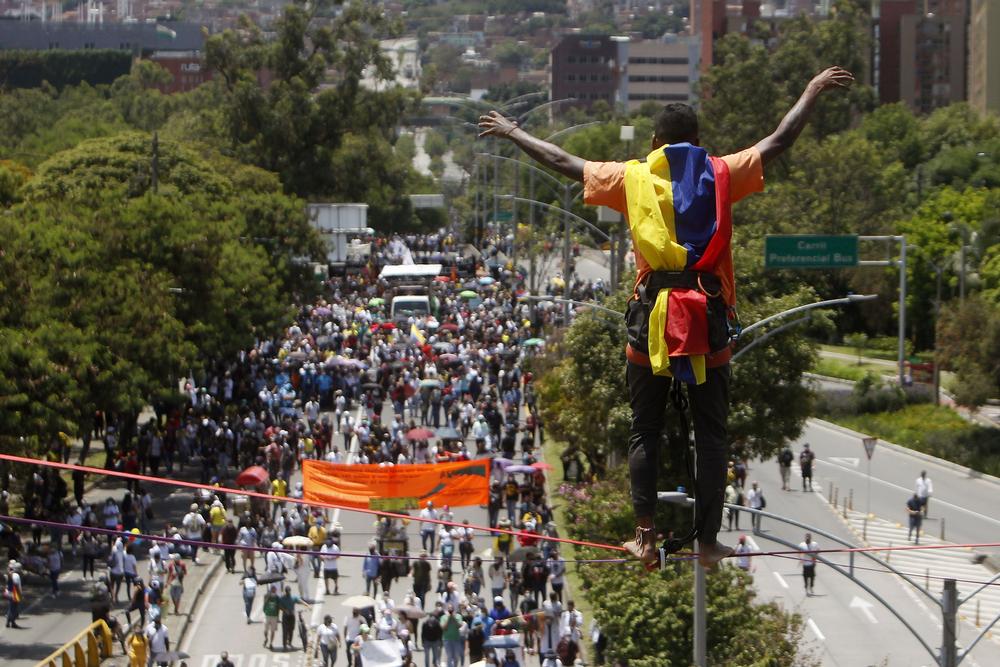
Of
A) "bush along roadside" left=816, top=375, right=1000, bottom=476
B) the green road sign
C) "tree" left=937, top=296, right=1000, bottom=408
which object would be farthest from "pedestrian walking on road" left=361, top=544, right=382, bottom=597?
the green road sign

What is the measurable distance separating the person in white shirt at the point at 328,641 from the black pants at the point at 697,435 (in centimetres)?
1900

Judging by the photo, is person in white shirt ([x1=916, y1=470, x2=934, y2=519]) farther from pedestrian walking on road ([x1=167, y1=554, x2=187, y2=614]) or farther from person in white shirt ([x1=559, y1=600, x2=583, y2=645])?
pedestrian walking on road ([x1=167, y1=554, x2=187, y2=614])

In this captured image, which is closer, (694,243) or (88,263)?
(694,243)

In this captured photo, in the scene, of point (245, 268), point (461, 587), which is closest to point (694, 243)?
point (461, 587)

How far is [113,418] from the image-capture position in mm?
45844

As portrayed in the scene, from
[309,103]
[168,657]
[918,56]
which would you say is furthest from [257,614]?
[918,56]

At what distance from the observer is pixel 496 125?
9016 mm

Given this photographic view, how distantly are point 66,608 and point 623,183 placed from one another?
79.4ft

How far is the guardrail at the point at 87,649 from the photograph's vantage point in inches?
1000

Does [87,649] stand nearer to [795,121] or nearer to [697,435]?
[697,435]

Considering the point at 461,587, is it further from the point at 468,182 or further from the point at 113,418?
the point at 468,182

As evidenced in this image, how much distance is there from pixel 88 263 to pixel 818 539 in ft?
57.5

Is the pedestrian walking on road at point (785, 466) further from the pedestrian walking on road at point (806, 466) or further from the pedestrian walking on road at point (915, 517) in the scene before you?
the pedestrian walking on road at point (915, 517)

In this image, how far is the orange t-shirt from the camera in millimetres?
8148
